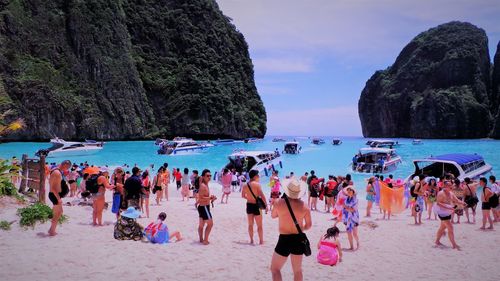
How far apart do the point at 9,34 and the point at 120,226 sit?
7817 centimetres

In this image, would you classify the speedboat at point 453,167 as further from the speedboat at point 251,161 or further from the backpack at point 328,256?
the backpack at point 328,256

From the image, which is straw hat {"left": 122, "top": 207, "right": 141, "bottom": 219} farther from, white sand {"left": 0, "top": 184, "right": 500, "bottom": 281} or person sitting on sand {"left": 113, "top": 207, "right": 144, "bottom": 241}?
white sand {"left": 0, "top": 184, "right": 500, "bottom": 281}

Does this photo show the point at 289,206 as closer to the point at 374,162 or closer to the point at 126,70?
the point at 374,162

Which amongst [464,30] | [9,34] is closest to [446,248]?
[9,34]

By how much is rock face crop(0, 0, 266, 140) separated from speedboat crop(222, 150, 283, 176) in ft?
130

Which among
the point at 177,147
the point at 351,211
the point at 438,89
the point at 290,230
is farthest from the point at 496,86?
the point at 290,230

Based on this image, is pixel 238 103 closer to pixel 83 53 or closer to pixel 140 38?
pixel 140 38

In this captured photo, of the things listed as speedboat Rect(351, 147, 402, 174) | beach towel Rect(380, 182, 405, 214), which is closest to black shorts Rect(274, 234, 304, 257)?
beach towel Rect(380, 182, 405, 214)

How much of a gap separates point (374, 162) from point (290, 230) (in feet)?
99.2

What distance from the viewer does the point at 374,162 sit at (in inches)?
1319

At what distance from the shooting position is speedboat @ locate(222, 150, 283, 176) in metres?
27.0

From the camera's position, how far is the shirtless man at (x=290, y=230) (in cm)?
507

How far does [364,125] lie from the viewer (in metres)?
169

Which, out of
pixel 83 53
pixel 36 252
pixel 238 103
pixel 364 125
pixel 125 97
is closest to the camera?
pixel 36 252
